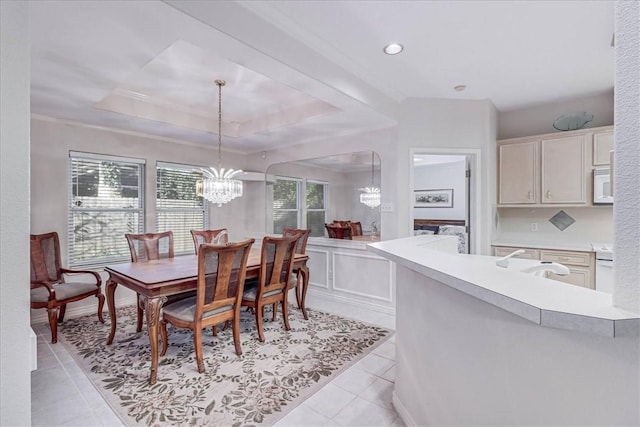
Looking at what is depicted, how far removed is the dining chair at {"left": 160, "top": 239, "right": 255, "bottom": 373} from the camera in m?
2.39

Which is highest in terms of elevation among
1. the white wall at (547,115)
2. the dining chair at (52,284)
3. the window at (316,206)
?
the white wall at (547,115)

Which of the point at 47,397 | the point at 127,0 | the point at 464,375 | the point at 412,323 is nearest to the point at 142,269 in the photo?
the point at 47,397

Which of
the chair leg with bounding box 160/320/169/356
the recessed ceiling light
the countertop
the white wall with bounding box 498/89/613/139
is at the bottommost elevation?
the chair leg with bounding box 160/320/169/356

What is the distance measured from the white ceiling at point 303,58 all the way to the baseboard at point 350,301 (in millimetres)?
2263

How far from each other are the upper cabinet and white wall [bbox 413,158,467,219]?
254 cm

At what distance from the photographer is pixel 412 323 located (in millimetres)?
1726

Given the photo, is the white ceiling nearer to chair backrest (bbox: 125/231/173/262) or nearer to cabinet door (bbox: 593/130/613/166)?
cabinet door (bbox: 593/130/613/166)

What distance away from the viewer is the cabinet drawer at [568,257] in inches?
132

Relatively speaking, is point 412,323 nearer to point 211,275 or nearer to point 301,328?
point 211,275

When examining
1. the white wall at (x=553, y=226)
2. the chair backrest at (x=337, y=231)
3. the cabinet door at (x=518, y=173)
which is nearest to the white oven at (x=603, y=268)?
the white wall at (x=553, y=226)

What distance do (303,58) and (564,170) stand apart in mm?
3355

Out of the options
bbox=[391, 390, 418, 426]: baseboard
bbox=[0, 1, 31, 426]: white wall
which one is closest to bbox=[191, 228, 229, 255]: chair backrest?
bbox=[391, 390, 418, 426]: baseboard

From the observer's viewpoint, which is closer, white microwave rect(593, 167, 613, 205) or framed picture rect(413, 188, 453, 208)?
white microwave rect(593, 167, 613, 205)

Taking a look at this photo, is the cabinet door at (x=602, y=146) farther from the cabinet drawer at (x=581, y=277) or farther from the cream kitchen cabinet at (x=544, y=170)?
the cabinet drawer at (x=581, y=277)
